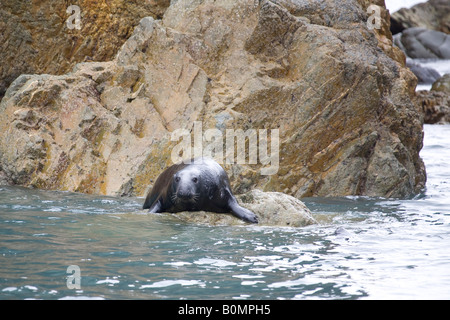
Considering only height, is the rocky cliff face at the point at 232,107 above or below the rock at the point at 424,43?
below

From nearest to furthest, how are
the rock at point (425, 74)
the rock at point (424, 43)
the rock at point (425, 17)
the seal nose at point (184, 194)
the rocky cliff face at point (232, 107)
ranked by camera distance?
the seal nose at point (184, 194)
the rocky cliff face at point (232, 107)
the rock at point (425, 74)
the rock at point (424, 43)
the rock at point (425, 17)

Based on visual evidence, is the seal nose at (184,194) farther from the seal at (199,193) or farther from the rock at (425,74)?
the rock at (425,74)

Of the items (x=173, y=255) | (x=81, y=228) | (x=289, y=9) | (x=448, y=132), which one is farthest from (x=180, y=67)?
(x=448, y=132)

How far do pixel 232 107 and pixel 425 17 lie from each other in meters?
30.3

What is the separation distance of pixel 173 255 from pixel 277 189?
4.35 meters

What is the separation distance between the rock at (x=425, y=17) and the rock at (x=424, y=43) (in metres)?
1.37

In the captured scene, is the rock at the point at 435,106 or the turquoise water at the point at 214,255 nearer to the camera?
the turquoise water at the point at 214,255

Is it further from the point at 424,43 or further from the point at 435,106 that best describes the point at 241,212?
the point at 424,43

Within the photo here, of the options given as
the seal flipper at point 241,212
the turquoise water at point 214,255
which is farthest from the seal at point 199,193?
the turquoise water at point 214,255

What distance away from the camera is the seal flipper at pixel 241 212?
7.07m

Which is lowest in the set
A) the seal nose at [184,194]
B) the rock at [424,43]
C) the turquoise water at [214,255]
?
the turquoise water at [214,255]

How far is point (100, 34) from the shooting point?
512 inches

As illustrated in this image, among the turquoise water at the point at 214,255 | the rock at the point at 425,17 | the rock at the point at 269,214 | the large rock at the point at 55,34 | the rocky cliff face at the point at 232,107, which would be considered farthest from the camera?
the rock at the point at 425,17
